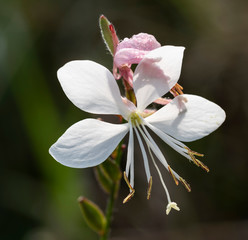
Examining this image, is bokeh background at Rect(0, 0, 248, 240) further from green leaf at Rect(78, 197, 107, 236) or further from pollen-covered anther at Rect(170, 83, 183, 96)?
pollen-covered anther at Rect(170, 83, 183, 96)

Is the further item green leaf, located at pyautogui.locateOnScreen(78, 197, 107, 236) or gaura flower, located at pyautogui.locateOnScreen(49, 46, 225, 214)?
green leaf, located at pyautogui.locateOnScreen(78, 197, 107, 236)

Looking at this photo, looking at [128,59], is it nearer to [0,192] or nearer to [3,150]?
[0,192]

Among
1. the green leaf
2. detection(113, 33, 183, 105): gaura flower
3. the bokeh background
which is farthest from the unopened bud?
the bokeh background

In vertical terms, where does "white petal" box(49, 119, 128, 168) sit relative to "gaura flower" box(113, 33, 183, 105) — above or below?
below

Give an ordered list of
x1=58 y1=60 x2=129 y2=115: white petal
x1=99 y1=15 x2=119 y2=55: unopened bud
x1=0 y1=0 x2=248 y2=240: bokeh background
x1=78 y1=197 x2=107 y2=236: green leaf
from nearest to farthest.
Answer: x1=58 y1=60 x2=129 y2=115: white petal
x1=99 y1=15 x2=119 y2=55: unopened bud
x1=78 y1=197 x2=107 y2=236: green leaf
x1=0 y1=0 x2=248 y2=240: bokeh background

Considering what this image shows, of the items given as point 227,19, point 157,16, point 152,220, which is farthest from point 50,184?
point 227,19

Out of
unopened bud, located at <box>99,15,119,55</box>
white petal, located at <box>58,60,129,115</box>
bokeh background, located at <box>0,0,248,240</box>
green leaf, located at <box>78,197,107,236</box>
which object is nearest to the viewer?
white petal, located at <box>58,60,129,115</box>
